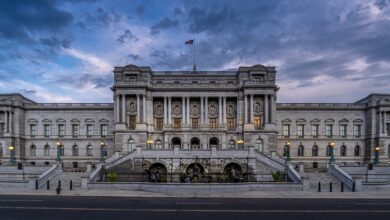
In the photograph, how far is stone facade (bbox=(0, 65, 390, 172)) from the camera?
2108 inches

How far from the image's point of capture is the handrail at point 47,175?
28.2 m

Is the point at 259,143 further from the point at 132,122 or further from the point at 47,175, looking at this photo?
the point at 47,175

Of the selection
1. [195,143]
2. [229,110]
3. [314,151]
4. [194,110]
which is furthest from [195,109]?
[314,151]

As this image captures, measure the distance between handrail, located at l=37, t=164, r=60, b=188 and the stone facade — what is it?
19.0m

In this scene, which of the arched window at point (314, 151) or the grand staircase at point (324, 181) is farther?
the arched window at point (314, 151)

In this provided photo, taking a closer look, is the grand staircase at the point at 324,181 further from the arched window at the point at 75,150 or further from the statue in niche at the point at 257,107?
the arched window at the point at 75,150

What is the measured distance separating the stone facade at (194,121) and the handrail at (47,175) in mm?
18988

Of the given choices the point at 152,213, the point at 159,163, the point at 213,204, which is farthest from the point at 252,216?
the point at 159,163

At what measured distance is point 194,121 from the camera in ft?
187

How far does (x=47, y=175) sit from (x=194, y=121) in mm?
31567

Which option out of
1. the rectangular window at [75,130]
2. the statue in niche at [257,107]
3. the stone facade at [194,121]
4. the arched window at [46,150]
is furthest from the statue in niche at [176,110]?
the arched window at [46,150]

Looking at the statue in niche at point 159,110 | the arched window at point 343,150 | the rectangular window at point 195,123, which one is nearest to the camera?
the rectangular window at point 195,123

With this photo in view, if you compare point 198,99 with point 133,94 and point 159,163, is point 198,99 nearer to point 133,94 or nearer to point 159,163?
point 133,94

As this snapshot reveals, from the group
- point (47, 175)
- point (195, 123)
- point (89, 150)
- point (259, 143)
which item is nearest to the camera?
point (47, 175)
